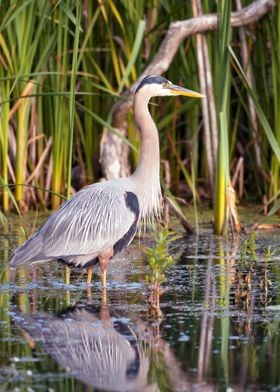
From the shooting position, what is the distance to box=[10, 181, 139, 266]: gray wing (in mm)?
6301

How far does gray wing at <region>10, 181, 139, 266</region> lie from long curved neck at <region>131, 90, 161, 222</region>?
15 cm

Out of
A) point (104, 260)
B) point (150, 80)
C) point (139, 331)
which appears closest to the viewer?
point (139, 331)

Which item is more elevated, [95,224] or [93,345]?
[95,224]

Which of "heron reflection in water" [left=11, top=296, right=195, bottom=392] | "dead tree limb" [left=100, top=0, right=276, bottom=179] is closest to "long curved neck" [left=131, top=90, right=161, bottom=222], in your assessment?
"heron reflection in water" [left=11, top=296, right=195, bottom=392]

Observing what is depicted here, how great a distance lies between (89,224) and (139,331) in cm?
152

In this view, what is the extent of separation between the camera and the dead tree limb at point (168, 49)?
27.3 ft

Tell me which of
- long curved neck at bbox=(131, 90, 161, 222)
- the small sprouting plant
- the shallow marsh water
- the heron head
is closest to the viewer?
the shallow marsh water

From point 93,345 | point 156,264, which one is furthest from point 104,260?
point 93,345

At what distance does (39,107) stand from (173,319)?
4.04m

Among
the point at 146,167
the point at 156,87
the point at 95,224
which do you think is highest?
the point at 156,87

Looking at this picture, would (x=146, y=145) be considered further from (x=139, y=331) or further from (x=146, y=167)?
(x=139, y=331)

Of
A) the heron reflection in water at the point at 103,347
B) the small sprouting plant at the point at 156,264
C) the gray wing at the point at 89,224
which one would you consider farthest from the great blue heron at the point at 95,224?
the small sprouting plant at the point at 156,264

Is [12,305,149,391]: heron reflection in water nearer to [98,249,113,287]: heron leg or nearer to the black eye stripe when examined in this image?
[98,249,113,287]: heron leg

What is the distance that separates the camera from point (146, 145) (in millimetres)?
6789
